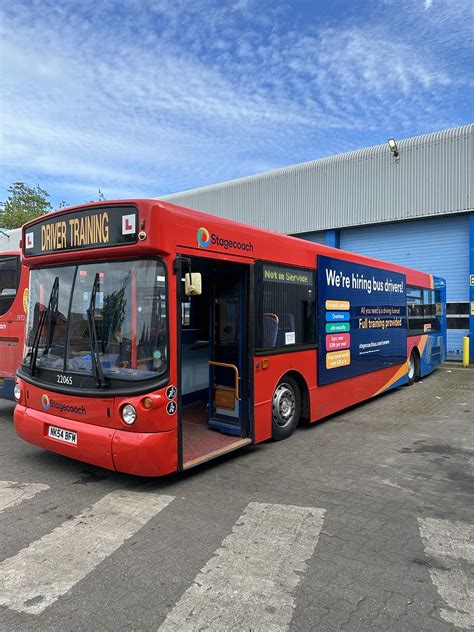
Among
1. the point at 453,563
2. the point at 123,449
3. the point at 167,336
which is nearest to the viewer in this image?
the point at 453,563

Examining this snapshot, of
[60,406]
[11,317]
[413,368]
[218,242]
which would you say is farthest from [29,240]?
[413,368]

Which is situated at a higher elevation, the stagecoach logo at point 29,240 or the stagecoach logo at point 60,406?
the stagecoach logo at point 29,240

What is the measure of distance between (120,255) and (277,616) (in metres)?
3.26

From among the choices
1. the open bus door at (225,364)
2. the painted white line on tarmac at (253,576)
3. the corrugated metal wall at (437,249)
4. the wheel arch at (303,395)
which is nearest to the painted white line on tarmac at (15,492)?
the open bus door at (225,364)

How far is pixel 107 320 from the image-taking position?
4.57 m

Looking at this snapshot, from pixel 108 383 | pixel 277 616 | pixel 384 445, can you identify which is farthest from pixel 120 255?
pixel 384 445

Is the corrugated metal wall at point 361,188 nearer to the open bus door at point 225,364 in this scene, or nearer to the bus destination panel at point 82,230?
the open bus door at point 225,364

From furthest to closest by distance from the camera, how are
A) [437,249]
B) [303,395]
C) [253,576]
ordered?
1. [437,249]
2. [303,395]
3. [253,576]

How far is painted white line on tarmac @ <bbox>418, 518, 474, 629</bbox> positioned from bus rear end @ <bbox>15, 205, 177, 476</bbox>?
2322mm

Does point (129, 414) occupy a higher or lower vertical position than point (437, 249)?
lower

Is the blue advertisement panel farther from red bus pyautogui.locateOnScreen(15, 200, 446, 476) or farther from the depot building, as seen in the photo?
the depot building

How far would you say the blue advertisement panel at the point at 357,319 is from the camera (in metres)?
7.27

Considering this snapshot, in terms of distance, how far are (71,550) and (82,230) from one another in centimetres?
298

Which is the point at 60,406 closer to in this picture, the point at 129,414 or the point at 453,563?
the point at 129,414
